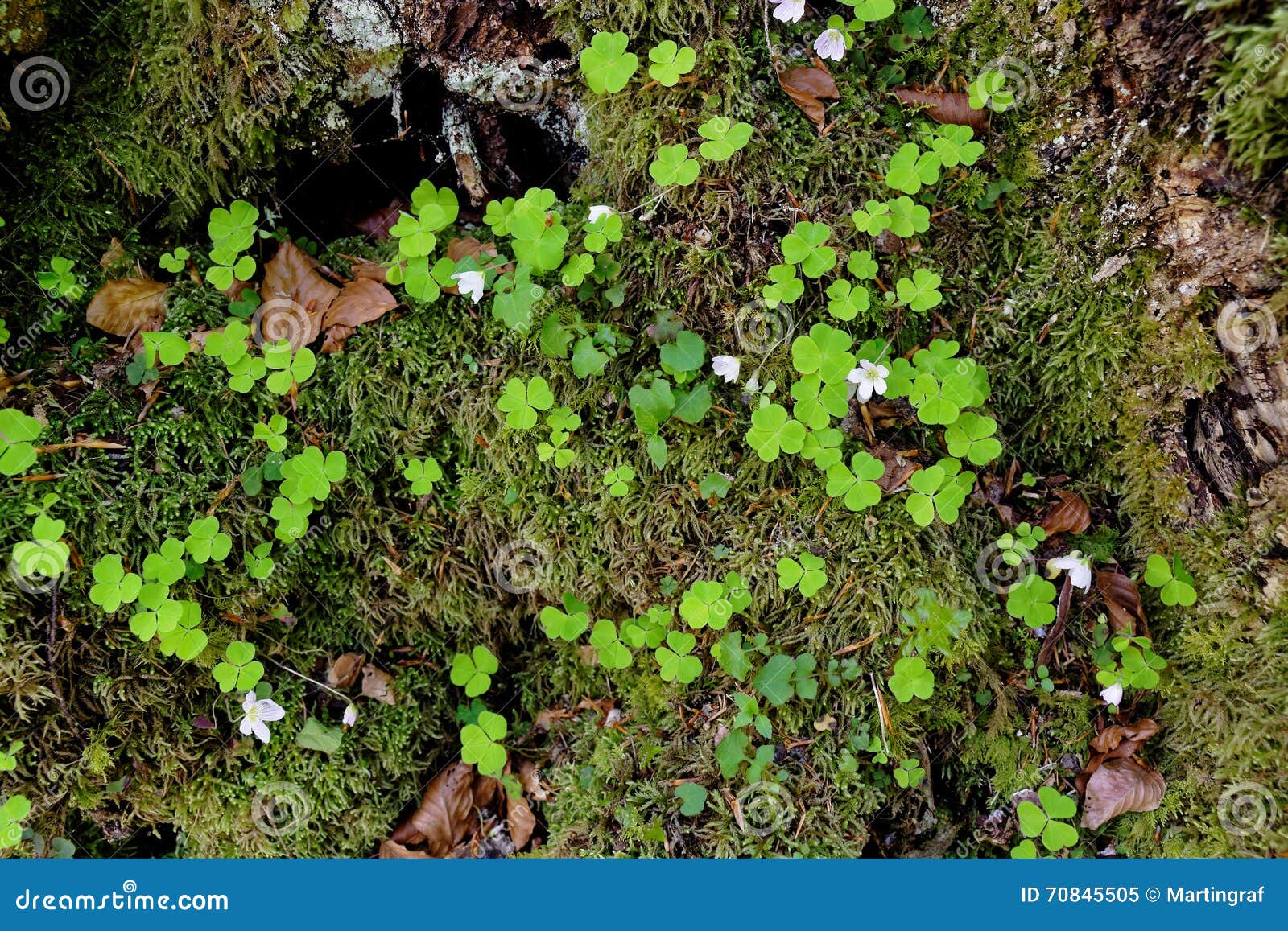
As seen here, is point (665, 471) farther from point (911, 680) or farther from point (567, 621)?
point (911, 680)

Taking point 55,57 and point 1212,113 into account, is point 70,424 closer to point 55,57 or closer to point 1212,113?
point 55,57

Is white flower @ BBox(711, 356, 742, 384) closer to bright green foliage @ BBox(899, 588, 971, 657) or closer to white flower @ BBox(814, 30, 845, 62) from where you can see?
bright green foliage @ BBox(899, 588, 971, 657)

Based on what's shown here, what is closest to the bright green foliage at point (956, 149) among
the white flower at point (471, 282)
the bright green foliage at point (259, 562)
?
the white flower at point (471, 282)

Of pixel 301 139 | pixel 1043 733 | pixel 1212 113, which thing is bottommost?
pixel 1043 733

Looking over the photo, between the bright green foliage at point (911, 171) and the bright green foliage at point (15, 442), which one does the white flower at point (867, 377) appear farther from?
the bright green foliage at point (15, 442)

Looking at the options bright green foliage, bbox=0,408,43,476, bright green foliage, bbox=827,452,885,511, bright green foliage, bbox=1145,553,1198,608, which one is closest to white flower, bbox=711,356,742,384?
bright green foliage, bbox=827,452,885,511

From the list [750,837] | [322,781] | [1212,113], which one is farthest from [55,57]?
[1212,113]

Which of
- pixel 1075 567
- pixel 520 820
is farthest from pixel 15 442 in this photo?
pixel 1075 567

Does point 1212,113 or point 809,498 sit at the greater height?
point 1212,113
